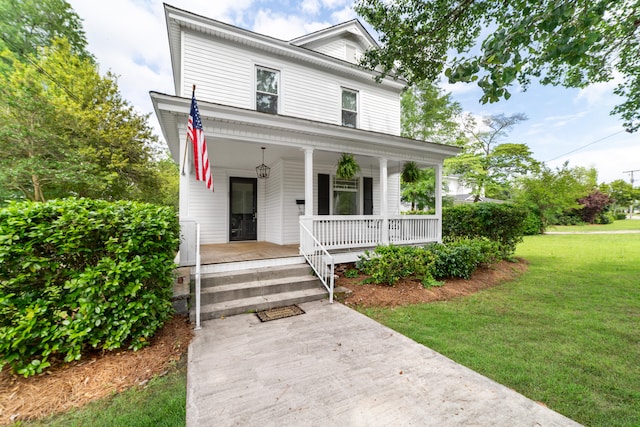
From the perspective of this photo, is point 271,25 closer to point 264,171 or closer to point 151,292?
point 264,171

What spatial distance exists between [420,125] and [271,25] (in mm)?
14045

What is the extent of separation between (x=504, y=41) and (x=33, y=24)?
22.0 m

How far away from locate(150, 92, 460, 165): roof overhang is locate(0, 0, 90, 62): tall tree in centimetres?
1379

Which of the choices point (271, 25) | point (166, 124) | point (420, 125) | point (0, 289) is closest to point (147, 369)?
point (0, 289)

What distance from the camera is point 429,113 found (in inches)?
757

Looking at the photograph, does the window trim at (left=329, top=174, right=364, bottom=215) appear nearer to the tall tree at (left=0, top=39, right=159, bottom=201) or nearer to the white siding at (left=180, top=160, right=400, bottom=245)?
the white siding at (left=180, top=160, right=400, bottom=245)

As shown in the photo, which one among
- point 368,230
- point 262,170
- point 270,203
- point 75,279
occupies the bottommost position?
point 75,279

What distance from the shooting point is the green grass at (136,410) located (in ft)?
6.63

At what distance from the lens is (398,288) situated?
5.29 meters

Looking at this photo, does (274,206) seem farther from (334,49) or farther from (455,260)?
(334,49)

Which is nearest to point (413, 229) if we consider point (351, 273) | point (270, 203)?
point (351, 273)

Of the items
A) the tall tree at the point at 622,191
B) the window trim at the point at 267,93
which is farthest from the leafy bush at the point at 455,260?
the tall tree at the point at 622,191

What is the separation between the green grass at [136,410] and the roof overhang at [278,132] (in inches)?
174

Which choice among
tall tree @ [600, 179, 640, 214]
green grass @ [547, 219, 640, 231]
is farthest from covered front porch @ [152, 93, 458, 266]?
tall tree @ [600, 179, 640, 214]
